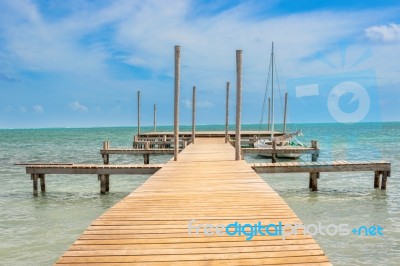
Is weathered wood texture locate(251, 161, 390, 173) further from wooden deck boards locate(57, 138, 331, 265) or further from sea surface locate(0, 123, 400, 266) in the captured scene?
wooden deck boards locate(57, 138, 331, 265)

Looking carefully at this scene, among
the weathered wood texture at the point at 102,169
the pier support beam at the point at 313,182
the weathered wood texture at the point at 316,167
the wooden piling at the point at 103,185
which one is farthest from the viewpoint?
the pier support beam at the point at 313,182

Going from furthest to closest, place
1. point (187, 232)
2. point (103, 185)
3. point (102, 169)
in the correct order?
Answer: point (103, 185) < point (102, 169) < point (187, 232)

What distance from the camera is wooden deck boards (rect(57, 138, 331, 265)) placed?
401 cm

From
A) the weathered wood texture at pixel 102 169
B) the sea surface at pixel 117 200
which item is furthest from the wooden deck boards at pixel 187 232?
the weathered wood texture at pixel 102 169

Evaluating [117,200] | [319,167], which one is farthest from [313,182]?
[117,200]

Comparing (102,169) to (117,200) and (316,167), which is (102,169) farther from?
(316,167)

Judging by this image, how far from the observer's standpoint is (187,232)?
4.85 meters

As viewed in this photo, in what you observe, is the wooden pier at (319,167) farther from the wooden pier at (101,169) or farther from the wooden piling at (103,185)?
the wooden piling at (103,185)

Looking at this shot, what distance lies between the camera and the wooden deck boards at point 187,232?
4.01 meters

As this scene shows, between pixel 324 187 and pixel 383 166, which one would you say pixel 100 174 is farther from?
pixel 383 166

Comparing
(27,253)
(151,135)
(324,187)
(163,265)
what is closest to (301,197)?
(324,187)

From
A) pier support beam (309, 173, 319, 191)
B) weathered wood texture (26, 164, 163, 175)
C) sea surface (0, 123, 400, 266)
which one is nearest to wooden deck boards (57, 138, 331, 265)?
sea surface (0, 123, 400, 266)

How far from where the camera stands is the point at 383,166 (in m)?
14.3

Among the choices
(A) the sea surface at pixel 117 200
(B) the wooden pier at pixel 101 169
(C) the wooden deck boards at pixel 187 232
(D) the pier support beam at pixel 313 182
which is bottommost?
(A) the sea surface at pixel 117 200
